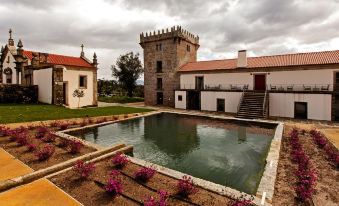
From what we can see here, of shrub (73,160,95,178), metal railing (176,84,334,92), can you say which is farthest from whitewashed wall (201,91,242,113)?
shrub (73,160,95,178)

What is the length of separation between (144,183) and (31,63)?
2944 cm

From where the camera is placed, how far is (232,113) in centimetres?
2770

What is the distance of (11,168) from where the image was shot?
26.6 feet

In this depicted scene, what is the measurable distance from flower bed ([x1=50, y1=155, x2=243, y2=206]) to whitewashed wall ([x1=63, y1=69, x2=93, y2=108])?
23220 millimetres

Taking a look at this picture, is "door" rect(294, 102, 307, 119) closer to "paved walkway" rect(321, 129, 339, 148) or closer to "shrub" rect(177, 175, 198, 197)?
"paved walkway" rect(321, 129, 339, 148)

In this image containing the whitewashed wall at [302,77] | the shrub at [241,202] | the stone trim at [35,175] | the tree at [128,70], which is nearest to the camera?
the shrub at [241,202]

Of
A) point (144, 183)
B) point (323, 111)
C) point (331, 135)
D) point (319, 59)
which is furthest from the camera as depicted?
point (319, 59)

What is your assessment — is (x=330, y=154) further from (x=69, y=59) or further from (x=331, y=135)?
(x=69, y=59)

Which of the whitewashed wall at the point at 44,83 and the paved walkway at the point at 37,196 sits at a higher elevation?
the whitewashed wall at the point at 44,83

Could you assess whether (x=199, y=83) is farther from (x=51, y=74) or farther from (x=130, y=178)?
(x=130, y=178)

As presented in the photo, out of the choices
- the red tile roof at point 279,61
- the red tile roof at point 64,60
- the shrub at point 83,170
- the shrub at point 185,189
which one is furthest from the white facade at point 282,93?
the shrub at point 83,170

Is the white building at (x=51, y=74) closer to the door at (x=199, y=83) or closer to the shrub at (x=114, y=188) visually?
the door at (x=199, y=83)

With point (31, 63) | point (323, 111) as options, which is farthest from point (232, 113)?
point (31, 63)

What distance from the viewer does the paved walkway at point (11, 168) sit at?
24.9 feet
